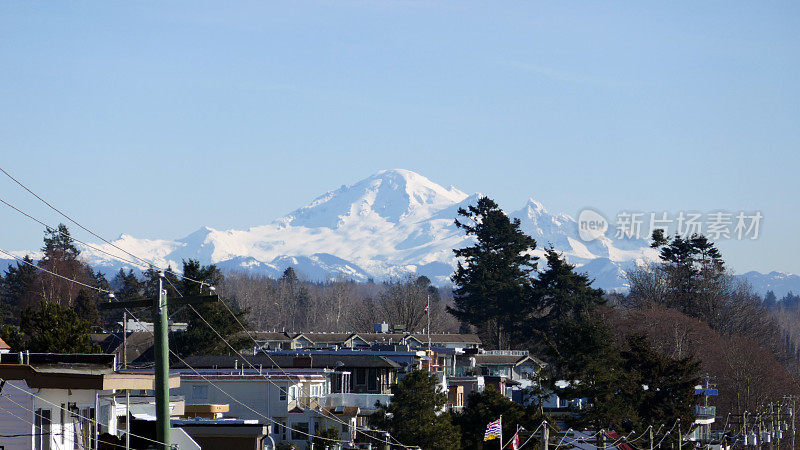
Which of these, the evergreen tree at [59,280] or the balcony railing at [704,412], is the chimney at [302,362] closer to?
the balcony railing at [704,412]

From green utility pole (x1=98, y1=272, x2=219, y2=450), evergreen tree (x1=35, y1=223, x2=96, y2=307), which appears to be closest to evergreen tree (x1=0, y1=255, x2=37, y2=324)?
evergreen tree (x1=35, y1=223, x2=96, y2=307)

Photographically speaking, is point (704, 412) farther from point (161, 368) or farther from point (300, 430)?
point (161, 368)

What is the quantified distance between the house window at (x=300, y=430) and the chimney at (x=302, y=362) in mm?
10684

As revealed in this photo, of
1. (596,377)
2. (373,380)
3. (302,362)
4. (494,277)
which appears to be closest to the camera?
(596,377)

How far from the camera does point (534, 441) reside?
183 ft

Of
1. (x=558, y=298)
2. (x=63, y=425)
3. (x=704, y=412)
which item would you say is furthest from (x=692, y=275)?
(x=63, y=425)

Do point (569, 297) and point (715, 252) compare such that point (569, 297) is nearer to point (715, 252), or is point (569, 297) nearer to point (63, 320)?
point (715, 252)

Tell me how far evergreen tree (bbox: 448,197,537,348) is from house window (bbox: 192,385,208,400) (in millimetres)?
64523

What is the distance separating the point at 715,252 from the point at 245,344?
6943cm

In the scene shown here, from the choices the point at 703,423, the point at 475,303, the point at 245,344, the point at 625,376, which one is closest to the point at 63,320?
the point at 625,376

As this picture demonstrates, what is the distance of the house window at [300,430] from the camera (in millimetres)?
57875

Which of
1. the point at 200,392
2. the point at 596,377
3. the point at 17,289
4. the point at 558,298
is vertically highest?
the point at 17,289

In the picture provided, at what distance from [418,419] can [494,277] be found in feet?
246

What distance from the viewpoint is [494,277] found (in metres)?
126
